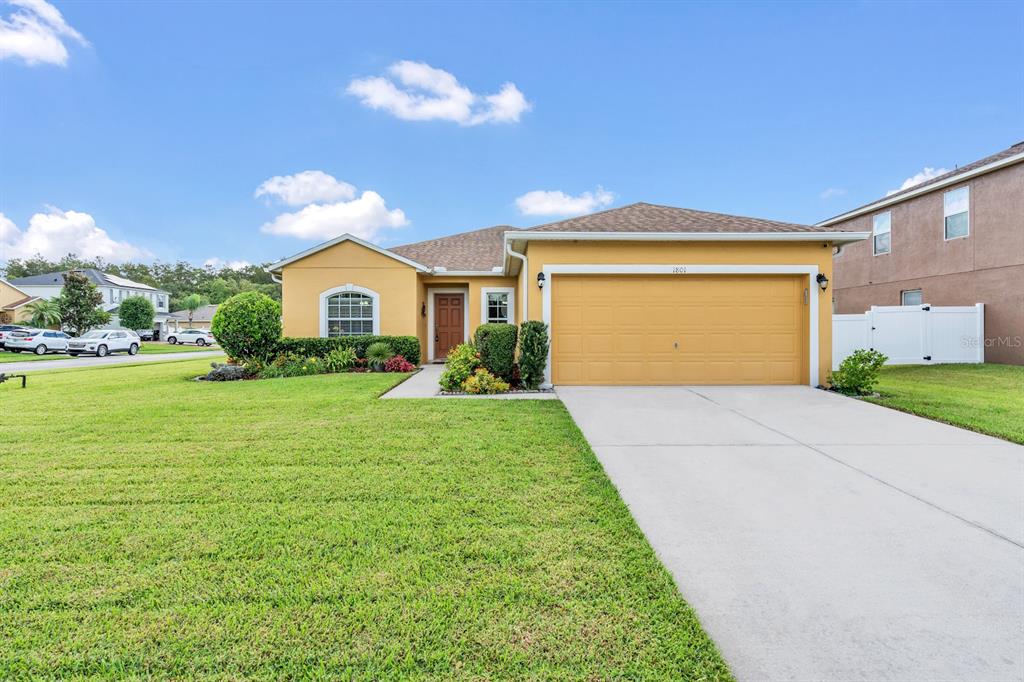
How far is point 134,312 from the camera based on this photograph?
4209 cm

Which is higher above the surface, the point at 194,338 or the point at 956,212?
the point at 956,212

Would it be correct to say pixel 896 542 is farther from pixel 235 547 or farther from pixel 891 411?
pixel 891 411

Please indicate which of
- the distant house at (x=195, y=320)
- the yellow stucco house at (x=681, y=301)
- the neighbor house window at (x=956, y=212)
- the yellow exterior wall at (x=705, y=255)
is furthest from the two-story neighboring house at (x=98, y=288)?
the neighbor house window at (x=956, y=212)

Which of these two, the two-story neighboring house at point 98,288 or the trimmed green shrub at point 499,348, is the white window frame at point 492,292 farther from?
the two-story neighboring house at point 98,288

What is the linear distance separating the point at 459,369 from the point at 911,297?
16.4 metres

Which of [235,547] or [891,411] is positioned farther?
[891,411]

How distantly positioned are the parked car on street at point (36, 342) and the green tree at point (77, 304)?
7.44 metres

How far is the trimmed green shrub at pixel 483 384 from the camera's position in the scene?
8641mm

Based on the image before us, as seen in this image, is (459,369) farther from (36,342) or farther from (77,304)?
(77,304)

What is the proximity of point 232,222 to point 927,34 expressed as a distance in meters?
36.3

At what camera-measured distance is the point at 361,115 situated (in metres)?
18.2

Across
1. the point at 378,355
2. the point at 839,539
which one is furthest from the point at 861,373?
the point at 378,355

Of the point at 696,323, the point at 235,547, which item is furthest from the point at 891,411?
the point at 235,547

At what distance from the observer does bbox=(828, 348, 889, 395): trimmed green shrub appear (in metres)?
8.31
